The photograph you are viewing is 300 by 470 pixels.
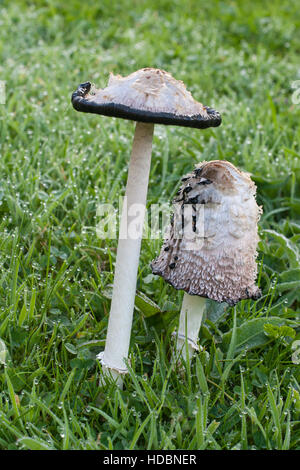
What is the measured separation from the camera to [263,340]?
2.58 meters

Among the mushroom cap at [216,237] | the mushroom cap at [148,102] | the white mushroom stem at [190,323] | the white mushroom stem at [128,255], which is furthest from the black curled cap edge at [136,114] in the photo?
the white mushroom stem at [190,323]

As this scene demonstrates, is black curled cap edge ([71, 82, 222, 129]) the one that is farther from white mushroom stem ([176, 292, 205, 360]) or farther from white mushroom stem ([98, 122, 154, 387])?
white mushroom stem ([176, 292, 205, 360])

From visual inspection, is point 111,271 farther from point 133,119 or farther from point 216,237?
point 133,119

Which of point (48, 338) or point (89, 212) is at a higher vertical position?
point (89, 212)

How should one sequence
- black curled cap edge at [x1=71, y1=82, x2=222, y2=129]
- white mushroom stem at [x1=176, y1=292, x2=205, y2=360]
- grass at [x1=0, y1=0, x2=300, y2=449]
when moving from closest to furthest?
1. black curled cap edge at [x1=71, y1=82, x2=222, y2=129]
2. grass at [x1=0, y1=0, x2=300, y2=449]
3. white mushroom stem at [x1=176, y1=292, x2=205, y2=360]

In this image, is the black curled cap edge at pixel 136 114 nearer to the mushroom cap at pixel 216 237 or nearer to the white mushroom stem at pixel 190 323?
the mushroom cap at pixel 216 237

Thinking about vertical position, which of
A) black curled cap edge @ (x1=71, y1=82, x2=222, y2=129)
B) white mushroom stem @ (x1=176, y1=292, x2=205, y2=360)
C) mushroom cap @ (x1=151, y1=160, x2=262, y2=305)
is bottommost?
white mushroom stem @ (x1=176, y1=292, x2=205, y2=360)

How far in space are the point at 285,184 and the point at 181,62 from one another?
2.67m

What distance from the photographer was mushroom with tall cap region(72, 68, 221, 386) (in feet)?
5.93

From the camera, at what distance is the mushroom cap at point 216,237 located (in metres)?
2.08

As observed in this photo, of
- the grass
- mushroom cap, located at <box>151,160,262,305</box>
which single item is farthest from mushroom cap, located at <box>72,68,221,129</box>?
the grass

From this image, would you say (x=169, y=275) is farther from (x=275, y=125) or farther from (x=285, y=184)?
(x=275, y=125)
